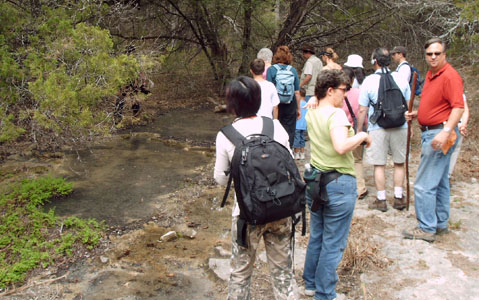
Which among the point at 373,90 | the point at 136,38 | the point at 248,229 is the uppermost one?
the point at 136,38

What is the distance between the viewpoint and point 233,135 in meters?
2.79

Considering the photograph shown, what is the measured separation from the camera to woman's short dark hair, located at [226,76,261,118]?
9.14 ft

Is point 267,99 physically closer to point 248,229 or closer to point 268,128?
point 268,128

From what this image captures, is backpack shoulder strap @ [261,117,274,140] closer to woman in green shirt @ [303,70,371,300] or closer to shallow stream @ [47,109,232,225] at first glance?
woman in green shirt @ [303,70,371,300]

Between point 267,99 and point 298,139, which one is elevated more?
point 267,99

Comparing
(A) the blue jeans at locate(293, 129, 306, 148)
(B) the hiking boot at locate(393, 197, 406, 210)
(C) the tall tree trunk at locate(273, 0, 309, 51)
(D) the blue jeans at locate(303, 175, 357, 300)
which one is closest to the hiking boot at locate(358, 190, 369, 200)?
(B) the hiking boot at locate(393, 197, 406, 210)

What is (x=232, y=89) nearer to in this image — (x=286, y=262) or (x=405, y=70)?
(x=286, y=262)

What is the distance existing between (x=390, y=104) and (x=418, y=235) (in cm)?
138

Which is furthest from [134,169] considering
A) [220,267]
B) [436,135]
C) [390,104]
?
[436,135]

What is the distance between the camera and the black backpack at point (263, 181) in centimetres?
263

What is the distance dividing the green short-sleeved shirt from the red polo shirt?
4.32 ft

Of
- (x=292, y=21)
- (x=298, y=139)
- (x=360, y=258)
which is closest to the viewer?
(x=360, y=258)

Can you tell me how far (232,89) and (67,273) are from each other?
103 inches

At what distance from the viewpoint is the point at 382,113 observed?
15.5 ft
